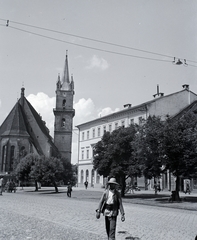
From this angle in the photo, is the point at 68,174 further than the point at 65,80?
No

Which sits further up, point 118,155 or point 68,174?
point 118,155

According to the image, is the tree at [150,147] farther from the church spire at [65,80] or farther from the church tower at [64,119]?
the church spire at [65,80]

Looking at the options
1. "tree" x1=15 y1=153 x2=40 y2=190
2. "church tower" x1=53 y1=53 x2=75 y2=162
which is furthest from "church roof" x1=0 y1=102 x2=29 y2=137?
"tree" x1=15 y1=153 x2=40 y2=190

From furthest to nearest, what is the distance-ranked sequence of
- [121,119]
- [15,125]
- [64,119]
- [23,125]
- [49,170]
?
[64,119], [23,125], [15,125], [121,119], [49,170]

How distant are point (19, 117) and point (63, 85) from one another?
1762 centimetres

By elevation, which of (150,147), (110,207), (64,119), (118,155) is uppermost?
(64,119)

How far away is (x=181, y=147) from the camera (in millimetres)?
24141

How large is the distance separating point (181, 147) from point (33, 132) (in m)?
65.2

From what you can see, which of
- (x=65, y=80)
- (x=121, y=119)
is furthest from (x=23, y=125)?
(x=121, y=119)

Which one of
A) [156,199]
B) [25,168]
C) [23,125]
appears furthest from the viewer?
[23,125]

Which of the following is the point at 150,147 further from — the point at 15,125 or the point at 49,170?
the point at 15,125

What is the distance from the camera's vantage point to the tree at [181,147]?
2408cm

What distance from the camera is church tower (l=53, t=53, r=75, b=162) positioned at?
88375 millimetres

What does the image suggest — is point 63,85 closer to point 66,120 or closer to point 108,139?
point 66,120
